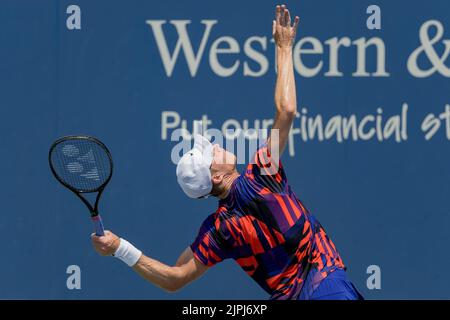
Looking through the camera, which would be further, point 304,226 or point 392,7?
point 392,7

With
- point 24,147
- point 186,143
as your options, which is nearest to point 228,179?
point 186,143

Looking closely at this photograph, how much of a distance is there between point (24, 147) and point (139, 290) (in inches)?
40.4

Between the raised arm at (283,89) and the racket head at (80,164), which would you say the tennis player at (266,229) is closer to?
the raised arm at (283,89)

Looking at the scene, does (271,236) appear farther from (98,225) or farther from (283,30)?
(283,30)

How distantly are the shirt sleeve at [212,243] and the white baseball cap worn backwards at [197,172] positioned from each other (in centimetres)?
14

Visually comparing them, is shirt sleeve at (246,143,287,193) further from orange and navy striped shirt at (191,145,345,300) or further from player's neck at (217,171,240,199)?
player's neck at (217,171,240,199)

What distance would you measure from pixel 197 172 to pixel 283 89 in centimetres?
52

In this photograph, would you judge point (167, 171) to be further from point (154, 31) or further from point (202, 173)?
point (202, 173)

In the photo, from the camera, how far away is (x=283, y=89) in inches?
186

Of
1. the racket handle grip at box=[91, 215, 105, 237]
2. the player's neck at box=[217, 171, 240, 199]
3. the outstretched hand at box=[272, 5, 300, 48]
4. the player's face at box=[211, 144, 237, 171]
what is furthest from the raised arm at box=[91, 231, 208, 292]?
the outstretched hand at box=[272, 5, 300, 48]

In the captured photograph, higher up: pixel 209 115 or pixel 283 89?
pixel 283 89

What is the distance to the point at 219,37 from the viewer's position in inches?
246

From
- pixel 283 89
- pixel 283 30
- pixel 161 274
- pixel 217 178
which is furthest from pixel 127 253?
pixel 283 30

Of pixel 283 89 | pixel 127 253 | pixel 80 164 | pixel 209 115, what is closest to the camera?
pixel 283 89
